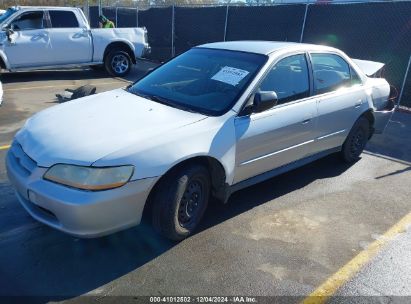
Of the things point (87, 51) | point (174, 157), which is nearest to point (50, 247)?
point (174, 157)

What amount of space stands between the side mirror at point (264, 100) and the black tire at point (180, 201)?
2.53ft

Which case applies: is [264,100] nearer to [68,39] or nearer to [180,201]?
[180,201]

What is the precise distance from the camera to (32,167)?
116 inches

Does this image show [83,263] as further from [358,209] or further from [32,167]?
[358,209]

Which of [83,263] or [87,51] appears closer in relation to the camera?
[83,263]

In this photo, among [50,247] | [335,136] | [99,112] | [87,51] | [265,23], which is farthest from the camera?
[265,23]

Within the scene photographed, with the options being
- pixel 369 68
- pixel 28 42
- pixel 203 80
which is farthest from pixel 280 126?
pixel 28 42

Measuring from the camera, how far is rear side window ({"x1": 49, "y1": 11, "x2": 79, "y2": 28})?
10453 millimetres

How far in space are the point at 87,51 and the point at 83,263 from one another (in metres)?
9.23

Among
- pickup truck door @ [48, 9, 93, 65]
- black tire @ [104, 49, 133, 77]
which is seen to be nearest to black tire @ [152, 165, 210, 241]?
pickup truck door @ [48, 9, 93, 65]

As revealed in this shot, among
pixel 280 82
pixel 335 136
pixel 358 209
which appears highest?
pixel 280 82

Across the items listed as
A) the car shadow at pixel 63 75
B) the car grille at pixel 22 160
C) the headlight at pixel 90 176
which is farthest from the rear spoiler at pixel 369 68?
the car shadow at pixel 63 75

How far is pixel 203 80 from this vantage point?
12.9 ft

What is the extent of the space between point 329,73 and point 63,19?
8.54 metres
